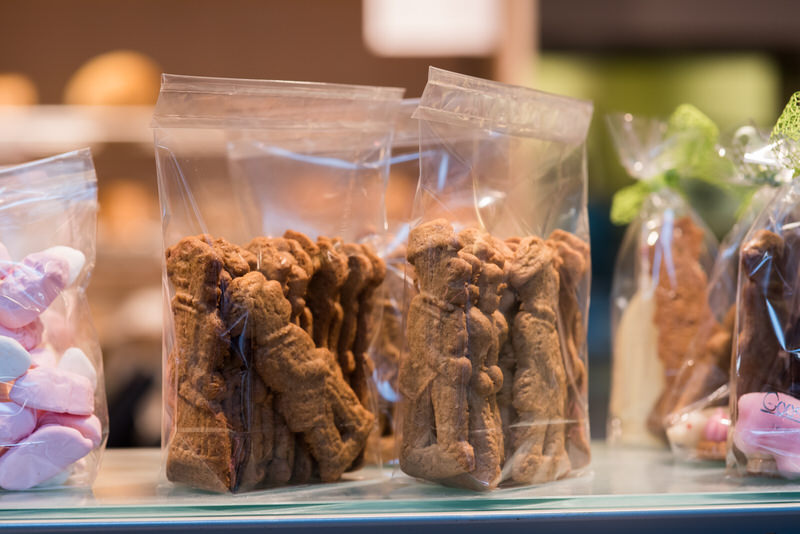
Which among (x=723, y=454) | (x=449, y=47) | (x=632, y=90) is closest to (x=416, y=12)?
(x=449, y=47)

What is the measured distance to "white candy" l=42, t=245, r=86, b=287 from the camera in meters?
0.84

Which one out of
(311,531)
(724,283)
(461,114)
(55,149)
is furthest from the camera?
(55,149)

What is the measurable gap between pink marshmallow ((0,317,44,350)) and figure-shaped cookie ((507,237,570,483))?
1.59 ft

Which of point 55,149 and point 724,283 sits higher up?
point 55,149

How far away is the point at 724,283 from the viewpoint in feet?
3.60

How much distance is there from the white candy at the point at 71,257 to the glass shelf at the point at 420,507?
0.72 feet

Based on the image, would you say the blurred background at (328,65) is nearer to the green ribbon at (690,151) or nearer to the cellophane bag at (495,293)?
the green ribbon at (690,151)

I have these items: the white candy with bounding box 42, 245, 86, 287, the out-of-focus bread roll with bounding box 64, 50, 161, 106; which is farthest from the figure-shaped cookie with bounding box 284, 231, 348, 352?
the out-of-focus bread roll with bounding box 64, 50, 161, 106

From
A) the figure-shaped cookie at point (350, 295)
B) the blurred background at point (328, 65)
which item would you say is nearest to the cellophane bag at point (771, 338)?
the figure-shaped cookie at point (350, 295)

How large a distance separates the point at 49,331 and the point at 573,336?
58cm

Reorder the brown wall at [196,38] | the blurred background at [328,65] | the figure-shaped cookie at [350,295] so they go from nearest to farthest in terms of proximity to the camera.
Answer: the figure-shaped cookie at [350,295]
the blurred background at [328,65]
the brown wall at [196,38]

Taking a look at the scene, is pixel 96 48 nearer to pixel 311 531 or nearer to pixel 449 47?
pixel 449 47

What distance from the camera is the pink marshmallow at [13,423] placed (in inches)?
30.7

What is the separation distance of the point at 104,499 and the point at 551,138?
624 mm
